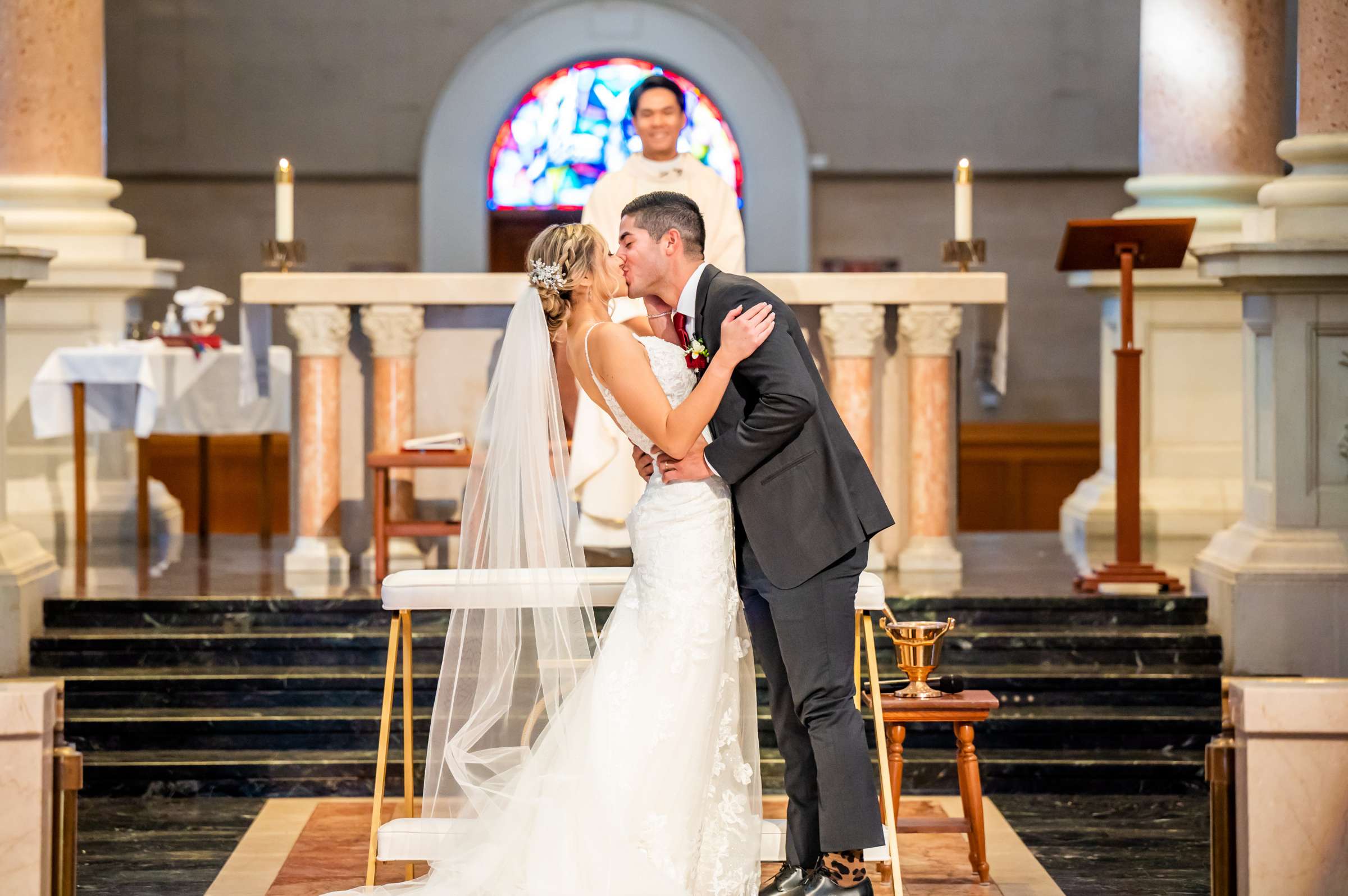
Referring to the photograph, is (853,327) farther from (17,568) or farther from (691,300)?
(17,568)

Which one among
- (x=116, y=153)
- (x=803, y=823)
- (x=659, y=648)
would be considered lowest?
(x=803, y=823)

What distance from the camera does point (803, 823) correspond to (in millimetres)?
4055

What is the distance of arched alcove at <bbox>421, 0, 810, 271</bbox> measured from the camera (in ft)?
39.2

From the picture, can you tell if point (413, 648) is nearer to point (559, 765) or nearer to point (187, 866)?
point (187, 866)

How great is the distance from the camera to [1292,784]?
359 cm

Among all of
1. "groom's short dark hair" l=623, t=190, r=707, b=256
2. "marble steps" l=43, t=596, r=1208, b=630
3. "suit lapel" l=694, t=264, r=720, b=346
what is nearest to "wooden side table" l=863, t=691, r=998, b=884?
"suit lapel" l=694, t=264, r=720, b=346

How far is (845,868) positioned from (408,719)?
4.21ft

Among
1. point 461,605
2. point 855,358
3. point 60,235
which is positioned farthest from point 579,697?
point 60,235

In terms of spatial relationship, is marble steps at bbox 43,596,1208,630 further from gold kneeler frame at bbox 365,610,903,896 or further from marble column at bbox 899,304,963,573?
gold kneeler frame at bbox 365,610,903,896

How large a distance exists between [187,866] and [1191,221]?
193 inches

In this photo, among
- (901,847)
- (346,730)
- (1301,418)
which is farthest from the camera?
(1301,418)

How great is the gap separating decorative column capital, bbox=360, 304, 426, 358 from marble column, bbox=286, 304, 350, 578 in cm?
13

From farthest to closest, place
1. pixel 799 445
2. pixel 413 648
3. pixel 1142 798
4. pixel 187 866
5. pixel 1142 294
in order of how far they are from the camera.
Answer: pixel 1142 294 → pixel 413 648 → pixel 1142 798 → pixel 187 866 → pixel 799 445

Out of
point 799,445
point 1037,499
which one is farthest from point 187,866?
point 1037,499
